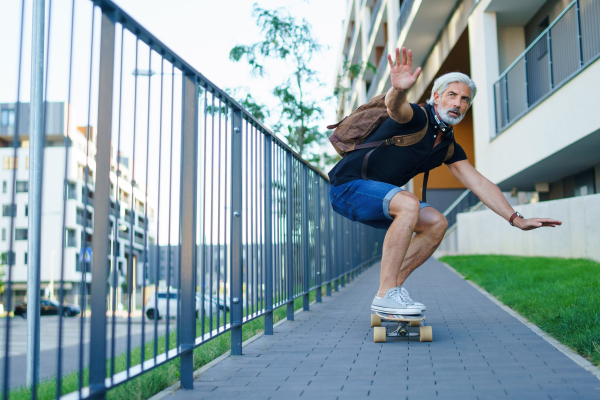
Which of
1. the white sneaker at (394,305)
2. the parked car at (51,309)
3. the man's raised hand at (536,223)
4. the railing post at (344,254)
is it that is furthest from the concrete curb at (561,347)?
the railing post at (344,254)

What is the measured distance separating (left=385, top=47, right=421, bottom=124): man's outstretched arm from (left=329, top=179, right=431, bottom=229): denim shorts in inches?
21.3

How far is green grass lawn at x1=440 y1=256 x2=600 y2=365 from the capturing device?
3469 mm

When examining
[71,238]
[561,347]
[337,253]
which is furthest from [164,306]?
[337,253]

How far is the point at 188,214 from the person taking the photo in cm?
286

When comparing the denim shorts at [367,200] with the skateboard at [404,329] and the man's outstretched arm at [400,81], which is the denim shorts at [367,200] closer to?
the man's outstretched arm at [400,81]

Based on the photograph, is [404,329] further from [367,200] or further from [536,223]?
[536,223]

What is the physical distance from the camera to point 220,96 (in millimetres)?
3402

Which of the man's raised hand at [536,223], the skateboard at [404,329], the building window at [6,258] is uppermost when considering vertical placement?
the man's raised hand at [536,223]

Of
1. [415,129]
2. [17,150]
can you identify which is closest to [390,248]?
[415,129]

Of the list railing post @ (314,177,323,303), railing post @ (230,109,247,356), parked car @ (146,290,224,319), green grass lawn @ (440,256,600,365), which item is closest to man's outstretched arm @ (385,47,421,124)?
railing post @ (230,109,247,356)

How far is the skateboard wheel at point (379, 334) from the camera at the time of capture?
148 inches

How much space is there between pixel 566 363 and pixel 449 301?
11.1 feet

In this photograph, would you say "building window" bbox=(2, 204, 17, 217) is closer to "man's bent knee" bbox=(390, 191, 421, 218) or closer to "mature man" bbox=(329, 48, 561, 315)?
"mature man" bbox=(329, 48, 561, 315)

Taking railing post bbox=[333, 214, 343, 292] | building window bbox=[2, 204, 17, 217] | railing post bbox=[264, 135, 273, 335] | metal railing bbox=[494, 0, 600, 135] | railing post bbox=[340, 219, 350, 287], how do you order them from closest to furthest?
building window bbox=[2, 204, 17, 217]
railing post bbox=[264, 135, 273, 335]
railing post bbox=[333, 214, 343, 292]
metal railing bbox=[494, 0, 600, 135]
railing post bbox=[340, 219, 350, 287]
